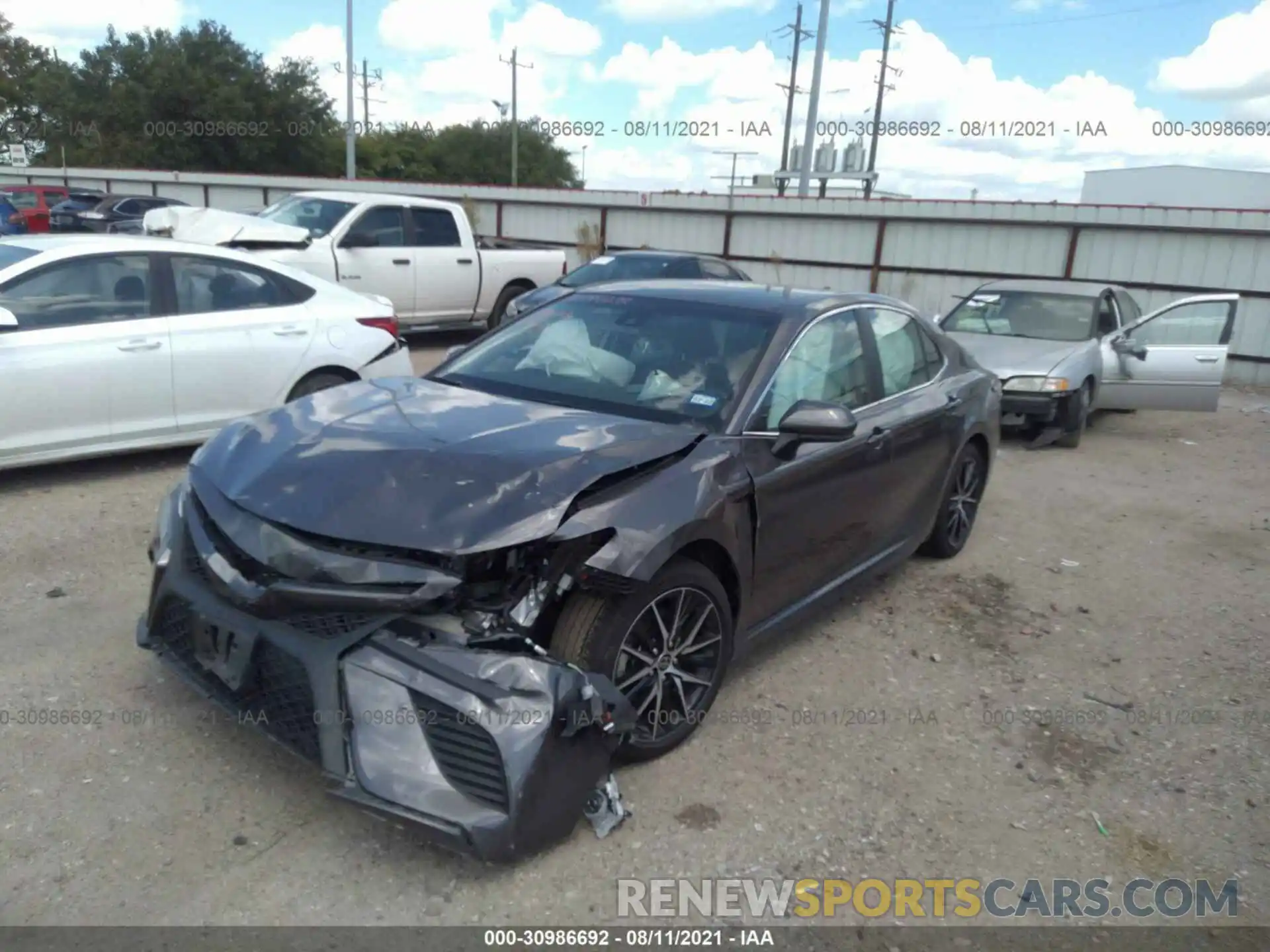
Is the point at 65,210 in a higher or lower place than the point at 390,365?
higher

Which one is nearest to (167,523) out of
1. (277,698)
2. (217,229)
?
(277,698)

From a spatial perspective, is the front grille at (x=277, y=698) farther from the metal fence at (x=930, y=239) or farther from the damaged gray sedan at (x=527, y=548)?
the metal fence at (x=930, y=239)

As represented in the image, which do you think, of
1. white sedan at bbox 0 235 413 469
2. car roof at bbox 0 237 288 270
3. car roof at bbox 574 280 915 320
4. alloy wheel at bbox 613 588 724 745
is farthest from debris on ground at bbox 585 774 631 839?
car roof at bbox 0 237 288 270

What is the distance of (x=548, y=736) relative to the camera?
2686 mm

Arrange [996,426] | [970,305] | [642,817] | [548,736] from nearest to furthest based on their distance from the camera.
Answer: [548,736] < [642,817] < [996,426] < [970,305]

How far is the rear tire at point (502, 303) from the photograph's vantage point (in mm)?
12945

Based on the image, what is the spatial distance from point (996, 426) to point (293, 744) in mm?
4609

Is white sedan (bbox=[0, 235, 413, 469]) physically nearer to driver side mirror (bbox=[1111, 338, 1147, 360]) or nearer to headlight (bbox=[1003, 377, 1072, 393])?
headlight (bbox=[1003, 377, 1072, 393])

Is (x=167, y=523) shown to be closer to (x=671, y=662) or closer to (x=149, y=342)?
(x=671, y=662)

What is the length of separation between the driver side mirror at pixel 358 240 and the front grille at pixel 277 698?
905 cm

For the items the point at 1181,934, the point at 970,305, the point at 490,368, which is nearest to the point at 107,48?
the point at 970,305

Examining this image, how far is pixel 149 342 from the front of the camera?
6004 millimetres

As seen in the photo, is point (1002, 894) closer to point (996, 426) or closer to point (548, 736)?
point (548, 736)

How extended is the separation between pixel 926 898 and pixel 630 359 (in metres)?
2.33
